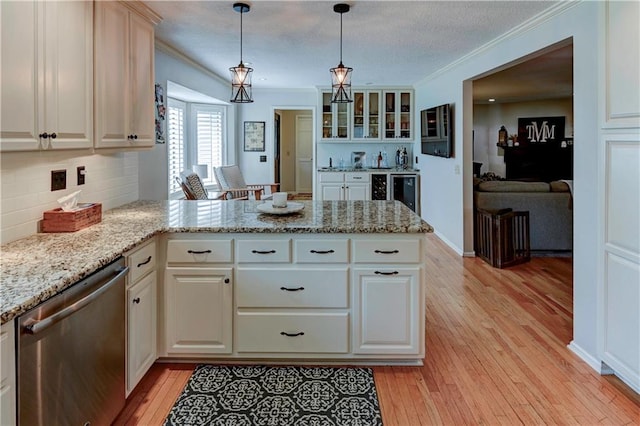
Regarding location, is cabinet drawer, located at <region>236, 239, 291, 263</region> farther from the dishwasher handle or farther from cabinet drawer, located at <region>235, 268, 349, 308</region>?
the dishwasher handle

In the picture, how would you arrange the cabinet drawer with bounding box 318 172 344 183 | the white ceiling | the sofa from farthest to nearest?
the cabinet drawer with bounding box 318 172 344 183
the sofa
the white ceiling

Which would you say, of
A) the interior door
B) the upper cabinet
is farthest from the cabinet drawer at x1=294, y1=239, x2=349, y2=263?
the interior door

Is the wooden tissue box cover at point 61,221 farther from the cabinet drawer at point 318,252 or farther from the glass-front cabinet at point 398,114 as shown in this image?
the glass-front cabinet at point 398,114

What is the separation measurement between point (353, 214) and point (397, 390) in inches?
43.9

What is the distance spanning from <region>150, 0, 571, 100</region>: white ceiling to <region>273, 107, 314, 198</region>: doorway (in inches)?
205

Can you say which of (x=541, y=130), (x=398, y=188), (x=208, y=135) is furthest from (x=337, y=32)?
(x=541, y=130)

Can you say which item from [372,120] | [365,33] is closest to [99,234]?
[365,33]

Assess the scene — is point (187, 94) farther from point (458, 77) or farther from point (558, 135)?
point (558, 135)

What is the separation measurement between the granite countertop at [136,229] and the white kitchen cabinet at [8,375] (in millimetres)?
57

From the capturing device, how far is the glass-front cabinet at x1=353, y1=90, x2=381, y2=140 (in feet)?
25.9

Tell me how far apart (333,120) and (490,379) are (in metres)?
5.94

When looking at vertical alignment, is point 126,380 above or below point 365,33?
below

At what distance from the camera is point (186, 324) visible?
2693 mm

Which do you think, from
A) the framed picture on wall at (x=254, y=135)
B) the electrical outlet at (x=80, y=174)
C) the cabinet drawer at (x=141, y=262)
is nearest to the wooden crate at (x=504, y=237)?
the cabinet drawer at (x=141, y=262)
